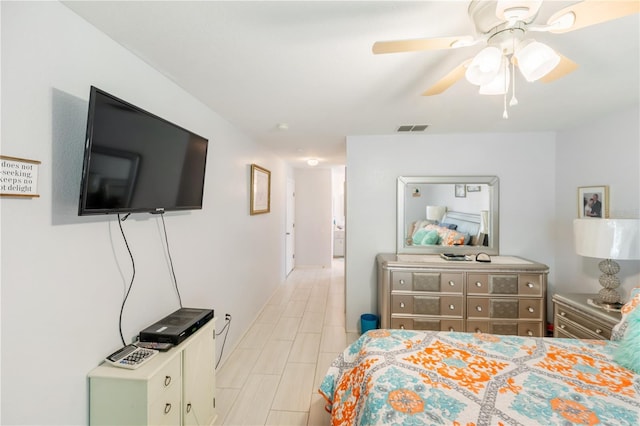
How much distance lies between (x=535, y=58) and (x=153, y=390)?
211 cm

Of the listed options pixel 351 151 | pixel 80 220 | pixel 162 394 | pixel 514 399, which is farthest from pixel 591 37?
pixel 162 394

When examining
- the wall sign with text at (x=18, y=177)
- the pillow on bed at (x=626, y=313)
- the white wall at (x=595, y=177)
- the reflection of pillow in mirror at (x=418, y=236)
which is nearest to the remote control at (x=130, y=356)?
the wall sign with text at (x=18, y=177)

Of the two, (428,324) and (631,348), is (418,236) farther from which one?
(631,348)

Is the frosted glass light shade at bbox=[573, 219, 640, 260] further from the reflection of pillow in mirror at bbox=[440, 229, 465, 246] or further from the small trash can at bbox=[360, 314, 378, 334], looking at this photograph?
the small trash can at bbox=[360, 314, 378, 334]

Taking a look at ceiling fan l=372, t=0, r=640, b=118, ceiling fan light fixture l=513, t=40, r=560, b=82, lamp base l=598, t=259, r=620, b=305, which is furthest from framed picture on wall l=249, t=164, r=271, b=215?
lamp base l=598, t=259, r=620, b=305

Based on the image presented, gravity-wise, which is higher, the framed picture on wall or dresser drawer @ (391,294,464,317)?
the framed picture on wall

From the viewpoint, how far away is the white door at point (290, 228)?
596 cm

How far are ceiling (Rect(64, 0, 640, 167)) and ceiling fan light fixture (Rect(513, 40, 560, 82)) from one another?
288mm

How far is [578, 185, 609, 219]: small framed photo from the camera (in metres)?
2.60

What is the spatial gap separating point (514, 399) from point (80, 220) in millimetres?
2044

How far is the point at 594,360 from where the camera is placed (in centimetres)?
155

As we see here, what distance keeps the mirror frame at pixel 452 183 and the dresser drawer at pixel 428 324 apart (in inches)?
32.0

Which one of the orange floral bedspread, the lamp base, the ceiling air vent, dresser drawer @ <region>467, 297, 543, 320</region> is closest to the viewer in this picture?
the orange floral bedspread

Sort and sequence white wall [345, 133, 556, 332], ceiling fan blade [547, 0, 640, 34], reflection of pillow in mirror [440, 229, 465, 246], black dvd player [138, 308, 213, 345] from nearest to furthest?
ceiling fan blade [547, 0, 640, 34] < black dvd player [138, 308, 213, 345] < white wall [345, 133, 556, 332] < reflection of pillow in mirror [440, 229, 465, 246]
